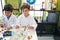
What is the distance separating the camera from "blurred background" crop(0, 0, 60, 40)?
3.38 m

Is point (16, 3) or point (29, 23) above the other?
point (16, 3)

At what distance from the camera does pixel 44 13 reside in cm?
345

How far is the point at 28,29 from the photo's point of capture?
1.93 m

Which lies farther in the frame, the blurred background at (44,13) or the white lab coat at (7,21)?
the blurred background at (44,13)

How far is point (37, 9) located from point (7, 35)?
5.88 ft

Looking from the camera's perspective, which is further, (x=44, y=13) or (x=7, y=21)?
(x=44, y=13)

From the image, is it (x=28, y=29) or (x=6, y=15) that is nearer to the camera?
(x=28, y=29)

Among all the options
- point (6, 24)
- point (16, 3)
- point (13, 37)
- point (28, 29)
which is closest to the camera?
point (13, 37)

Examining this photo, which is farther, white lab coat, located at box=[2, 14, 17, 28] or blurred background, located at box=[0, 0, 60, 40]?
blurred background, located at box=[0, 0, 60, 40]

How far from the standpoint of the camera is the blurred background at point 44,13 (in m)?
3.38

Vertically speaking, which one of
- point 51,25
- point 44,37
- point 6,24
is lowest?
point 44,37

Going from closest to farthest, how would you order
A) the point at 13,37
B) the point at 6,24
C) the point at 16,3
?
the point at 13,37 → the point at 6,24 → the point at 16,3

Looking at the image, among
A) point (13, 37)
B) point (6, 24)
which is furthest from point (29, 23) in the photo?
point (13, 37)

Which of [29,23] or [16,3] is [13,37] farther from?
[16,3]
